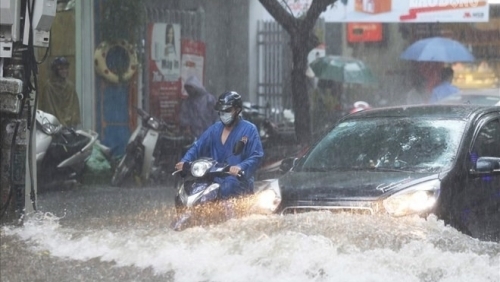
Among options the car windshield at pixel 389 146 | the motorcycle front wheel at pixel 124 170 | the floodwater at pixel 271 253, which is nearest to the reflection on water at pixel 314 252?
the floodwater at pixel 271 253

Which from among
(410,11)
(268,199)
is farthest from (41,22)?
(410,11)

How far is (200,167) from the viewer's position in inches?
279

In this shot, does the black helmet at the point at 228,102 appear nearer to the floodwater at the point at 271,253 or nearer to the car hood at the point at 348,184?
the car hood at the point at 348,184

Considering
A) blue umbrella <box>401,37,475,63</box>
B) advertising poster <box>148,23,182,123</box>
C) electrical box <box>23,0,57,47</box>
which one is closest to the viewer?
electrical box <box>23,0,57,47</box>

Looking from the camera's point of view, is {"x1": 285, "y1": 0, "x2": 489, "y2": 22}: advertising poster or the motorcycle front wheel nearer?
the motorcycle front wheel

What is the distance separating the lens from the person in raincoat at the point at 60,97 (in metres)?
12.5

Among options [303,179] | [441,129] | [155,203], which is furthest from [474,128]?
[155,203]

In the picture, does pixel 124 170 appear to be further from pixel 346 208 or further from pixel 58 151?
pixel 346 208

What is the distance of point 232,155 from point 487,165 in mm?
2040

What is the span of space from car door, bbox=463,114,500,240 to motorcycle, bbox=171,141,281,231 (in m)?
1.50

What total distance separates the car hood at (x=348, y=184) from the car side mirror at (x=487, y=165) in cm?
49

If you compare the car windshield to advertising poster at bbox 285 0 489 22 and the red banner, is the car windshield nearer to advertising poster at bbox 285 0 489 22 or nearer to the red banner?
the red banner

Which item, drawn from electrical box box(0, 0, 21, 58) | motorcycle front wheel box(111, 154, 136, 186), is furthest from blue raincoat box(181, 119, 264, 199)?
motorcycle front wheel box(111, 154, 136, 186)

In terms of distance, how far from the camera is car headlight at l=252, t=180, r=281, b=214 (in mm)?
7051
